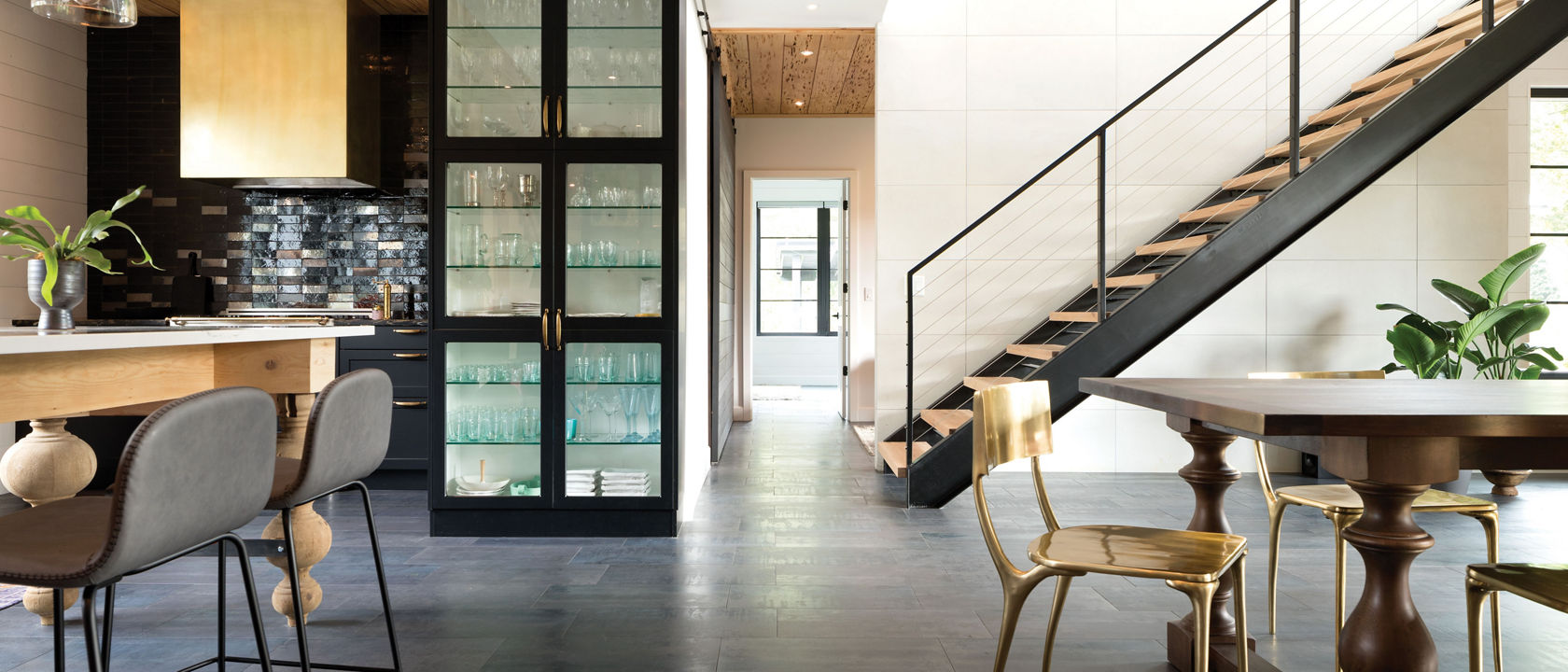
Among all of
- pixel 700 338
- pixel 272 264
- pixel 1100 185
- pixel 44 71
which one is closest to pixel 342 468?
pixel 700 338

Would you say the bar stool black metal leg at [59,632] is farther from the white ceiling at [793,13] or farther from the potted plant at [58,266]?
the white ceiling at [793,13]

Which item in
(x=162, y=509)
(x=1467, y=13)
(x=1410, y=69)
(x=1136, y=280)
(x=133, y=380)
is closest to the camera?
(x=162, y=509)

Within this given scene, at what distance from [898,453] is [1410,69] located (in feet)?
10.7

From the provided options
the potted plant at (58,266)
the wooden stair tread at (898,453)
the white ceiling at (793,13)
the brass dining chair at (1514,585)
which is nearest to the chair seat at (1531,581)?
the brass dining chair at (1514,585)

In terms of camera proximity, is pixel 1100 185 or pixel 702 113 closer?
pixel 1100 185

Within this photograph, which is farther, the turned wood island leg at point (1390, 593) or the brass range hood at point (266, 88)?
the brass range hood at point (266, 88)

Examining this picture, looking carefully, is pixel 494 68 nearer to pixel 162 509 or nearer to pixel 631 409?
pixel 631 409

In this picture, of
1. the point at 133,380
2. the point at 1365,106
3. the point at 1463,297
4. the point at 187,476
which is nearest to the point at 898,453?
the point at 1365,106

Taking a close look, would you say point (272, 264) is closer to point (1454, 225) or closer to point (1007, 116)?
point (1007, 116)

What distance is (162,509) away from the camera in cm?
133

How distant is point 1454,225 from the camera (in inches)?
200

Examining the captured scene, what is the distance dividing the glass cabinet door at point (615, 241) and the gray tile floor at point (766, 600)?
1024mm

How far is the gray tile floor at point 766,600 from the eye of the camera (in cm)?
236

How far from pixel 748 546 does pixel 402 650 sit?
143 centimetres
